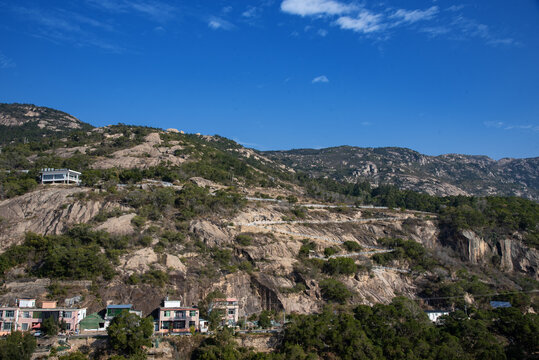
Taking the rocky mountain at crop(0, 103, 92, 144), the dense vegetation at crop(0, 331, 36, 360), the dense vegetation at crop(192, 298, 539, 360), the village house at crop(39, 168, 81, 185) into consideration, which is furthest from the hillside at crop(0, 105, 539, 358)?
the rocky mountain at crop(0, 103, 92, 144)

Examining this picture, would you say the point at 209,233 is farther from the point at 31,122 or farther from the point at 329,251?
the point at 31,122

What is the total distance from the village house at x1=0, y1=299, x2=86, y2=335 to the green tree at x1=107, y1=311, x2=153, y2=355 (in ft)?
15.3

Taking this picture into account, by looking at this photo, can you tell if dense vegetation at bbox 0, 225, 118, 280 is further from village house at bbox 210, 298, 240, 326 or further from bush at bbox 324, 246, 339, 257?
bush at bbox 324, 246, 339, 257

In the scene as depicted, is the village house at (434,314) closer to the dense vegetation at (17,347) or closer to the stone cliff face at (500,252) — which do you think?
the stone cliff face at (500,252)

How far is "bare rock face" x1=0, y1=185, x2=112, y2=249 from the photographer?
56.1 m

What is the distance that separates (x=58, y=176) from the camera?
70.5 m

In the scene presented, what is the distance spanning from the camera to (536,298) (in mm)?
63688

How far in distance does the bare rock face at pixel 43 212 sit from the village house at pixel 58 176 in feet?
20.8

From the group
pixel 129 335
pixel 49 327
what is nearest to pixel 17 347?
pixel 49 327

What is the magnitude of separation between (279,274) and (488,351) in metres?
23.5

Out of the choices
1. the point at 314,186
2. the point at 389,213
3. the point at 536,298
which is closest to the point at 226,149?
the point at 314,186

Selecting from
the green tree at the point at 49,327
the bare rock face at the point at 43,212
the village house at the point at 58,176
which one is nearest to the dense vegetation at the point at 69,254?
the bare rock face at the point at 43,212

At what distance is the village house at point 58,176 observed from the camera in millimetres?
70312

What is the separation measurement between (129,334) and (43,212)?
93.8 feet
